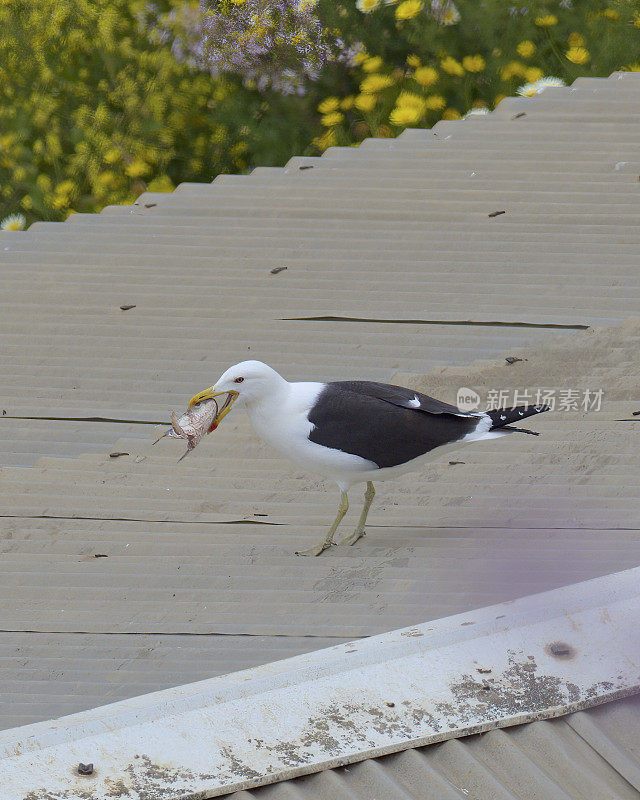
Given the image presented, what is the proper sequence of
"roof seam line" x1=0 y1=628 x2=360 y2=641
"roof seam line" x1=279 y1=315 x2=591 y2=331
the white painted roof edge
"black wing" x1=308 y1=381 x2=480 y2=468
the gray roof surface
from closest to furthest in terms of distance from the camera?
the white painted roof edge < "roof seam line" x1=0 y1=628 x2=360 y2=641 < the gray roof surface < "black wing" x1=308 y1=381 x2=480 y2=468 < "roof seam line" x1=279 y1=315 x2=591 y2=331

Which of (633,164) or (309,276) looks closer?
(309,276)

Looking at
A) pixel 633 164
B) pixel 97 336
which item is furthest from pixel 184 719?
pixel 633 164

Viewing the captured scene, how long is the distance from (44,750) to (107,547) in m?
1.43

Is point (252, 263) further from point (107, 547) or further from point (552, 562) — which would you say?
point (552, 562)

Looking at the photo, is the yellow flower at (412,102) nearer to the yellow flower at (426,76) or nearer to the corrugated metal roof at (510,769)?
the yellow flower at (426,76)

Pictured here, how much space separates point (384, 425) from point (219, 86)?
15.5ft

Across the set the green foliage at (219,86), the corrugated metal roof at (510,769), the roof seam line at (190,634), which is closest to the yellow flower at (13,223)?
the green foliage at (219,86)

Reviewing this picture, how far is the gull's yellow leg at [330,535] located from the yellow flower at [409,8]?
447cm

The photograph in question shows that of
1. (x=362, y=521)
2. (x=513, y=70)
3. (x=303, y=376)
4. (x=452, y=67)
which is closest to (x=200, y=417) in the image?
(x=362, y=521)

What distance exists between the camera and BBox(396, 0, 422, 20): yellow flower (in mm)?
6891

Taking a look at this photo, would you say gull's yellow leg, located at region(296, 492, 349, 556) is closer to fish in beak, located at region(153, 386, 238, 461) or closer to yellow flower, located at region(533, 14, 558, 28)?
fish in beak, located at region(153, 386, 238, 461)

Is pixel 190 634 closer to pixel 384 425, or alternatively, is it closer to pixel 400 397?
pixel 384 425

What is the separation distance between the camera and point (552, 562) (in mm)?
2797

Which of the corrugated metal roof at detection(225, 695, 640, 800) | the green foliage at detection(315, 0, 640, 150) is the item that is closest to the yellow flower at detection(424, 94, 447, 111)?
the green foliage at detection(315, 0, 640, 150)
